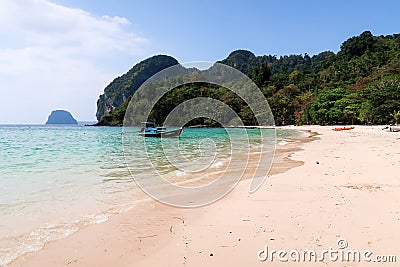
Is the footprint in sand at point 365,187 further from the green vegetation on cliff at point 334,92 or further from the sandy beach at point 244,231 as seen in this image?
the green vegetation on cliff at point 334,92

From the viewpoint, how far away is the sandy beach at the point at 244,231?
2.97 metres

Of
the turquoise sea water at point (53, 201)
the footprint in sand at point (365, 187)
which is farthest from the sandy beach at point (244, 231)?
the turquoise sea water at point (53, 201)

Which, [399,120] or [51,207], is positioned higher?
[399,120]

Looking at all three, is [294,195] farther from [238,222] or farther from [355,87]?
[355,87]

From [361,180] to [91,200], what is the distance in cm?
590

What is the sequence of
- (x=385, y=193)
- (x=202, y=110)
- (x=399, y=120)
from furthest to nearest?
(x=202, y=110) < (x=399, y=120) < (x=385, y=193)

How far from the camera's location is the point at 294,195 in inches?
204

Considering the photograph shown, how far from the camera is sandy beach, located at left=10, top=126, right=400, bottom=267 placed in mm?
2969

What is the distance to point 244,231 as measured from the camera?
3.54m

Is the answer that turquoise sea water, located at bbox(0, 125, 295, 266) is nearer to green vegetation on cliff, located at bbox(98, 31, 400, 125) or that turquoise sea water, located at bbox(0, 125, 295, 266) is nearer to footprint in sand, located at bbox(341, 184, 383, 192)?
footprint in sand, located at bbox(341, 184, 383, 192)

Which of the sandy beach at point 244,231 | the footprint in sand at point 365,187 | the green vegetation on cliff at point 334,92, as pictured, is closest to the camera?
the sandy beach at point 244,231

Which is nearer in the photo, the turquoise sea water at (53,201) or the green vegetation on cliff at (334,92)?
the turquoise sea water at (53,201)

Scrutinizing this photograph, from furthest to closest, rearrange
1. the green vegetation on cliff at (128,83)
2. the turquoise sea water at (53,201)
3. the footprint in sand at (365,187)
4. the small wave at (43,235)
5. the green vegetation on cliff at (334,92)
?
1. the green vegetation on cliff at (128,83)
2. the green vegetation on cliff at (334,92)
3. the footprint in sand at (365,187)
4. the turquoise sea water at (53,201)
5. the small wave at (43,235)

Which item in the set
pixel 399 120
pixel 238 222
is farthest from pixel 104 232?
pixel 399 120
